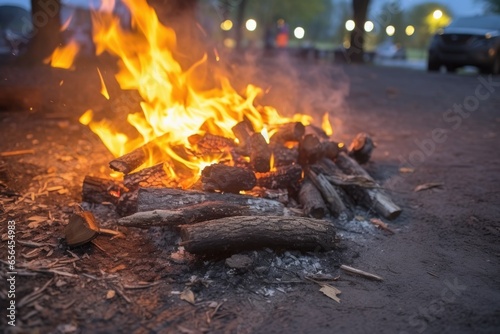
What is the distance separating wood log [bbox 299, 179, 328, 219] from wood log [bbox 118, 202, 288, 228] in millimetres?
684

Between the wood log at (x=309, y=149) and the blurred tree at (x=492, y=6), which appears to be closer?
the wood log at (x=309, y=149)

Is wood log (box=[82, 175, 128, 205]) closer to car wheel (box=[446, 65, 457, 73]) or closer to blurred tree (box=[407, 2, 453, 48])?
car wheel (box=[446, 65, 457, 73])

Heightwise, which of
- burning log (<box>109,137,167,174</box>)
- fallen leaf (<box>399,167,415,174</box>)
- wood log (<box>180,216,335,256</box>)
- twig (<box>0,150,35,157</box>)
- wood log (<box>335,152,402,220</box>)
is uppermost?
burning log (<box>109,137,167,174</box>)

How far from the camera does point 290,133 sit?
197 inches

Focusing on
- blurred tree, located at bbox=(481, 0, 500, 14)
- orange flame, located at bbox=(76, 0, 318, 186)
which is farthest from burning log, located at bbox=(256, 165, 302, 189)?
blurred tree, located at bbox=(481, 0, 500, 14)

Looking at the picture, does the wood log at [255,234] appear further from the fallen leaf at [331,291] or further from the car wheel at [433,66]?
the car wheel at [433,66]

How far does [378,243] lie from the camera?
3.90 m

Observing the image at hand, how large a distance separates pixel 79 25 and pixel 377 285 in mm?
17925

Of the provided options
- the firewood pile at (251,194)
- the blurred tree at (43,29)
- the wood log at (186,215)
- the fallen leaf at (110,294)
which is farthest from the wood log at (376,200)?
the blurred tree at (43,29)

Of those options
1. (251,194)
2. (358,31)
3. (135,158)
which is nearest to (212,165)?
(251,194)

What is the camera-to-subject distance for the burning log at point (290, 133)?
5016 millimetres

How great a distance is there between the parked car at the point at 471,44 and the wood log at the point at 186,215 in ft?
54.2

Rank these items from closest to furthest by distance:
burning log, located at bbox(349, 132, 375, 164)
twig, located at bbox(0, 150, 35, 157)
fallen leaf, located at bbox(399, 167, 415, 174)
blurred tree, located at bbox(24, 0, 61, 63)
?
twig, located at bbox(0, 150, 35, 157)
burning log, located at bbox(349, 132, 375, 164)
fallen leaf, located at bbox(399, 167, 415, 174)
blurred tree, located at bbox(24, 0, 61, 63)

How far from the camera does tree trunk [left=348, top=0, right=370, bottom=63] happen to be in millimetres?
21328
